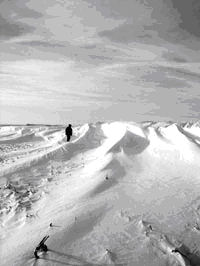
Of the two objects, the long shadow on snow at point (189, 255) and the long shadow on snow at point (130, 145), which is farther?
the long shadow on snow at point (130, 145)

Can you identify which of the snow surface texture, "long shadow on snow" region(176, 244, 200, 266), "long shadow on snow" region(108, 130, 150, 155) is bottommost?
"long shadow on snow" region(108, 130, 150, 155)

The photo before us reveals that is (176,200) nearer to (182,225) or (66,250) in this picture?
(182,225)

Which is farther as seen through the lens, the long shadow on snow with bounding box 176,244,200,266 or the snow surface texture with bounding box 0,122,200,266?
the snow surface texture with bounding box 0,122,200,266

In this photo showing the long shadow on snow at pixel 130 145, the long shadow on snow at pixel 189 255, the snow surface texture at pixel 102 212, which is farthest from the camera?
the long shadow on snow at pixel 130 145

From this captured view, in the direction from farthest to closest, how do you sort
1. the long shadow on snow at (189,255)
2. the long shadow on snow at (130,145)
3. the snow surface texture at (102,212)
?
the long shadow on snow at (130,145) < the snow surface texture at (102,212) < the long shadow on snow at (189,255)

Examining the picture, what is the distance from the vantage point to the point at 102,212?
6316 millimetres

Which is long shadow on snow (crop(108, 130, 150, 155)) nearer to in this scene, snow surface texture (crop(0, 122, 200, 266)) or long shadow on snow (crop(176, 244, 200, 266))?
snow surface texture (crop(0, 122, 200, 266))

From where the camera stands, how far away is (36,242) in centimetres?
494

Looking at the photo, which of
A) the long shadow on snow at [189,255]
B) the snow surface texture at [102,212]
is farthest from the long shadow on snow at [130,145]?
the long shadow on snow at [189,255]

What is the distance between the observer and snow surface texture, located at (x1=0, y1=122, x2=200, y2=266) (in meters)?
4.65

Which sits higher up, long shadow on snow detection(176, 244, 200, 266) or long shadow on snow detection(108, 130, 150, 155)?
long shadow on snow detection(176, 244, 200, 266)

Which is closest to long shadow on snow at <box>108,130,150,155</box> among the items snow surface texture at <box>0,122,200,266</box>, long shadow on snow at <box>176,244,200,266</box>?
snow surface texture at <box>0,122,200,266</box>

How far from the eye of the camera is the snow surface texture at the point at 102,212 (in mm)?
4648

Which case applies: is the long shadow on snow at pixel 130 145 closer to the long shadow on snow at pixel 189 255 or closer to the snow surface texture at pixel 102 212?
the snow surface texture at pixel 102 212
